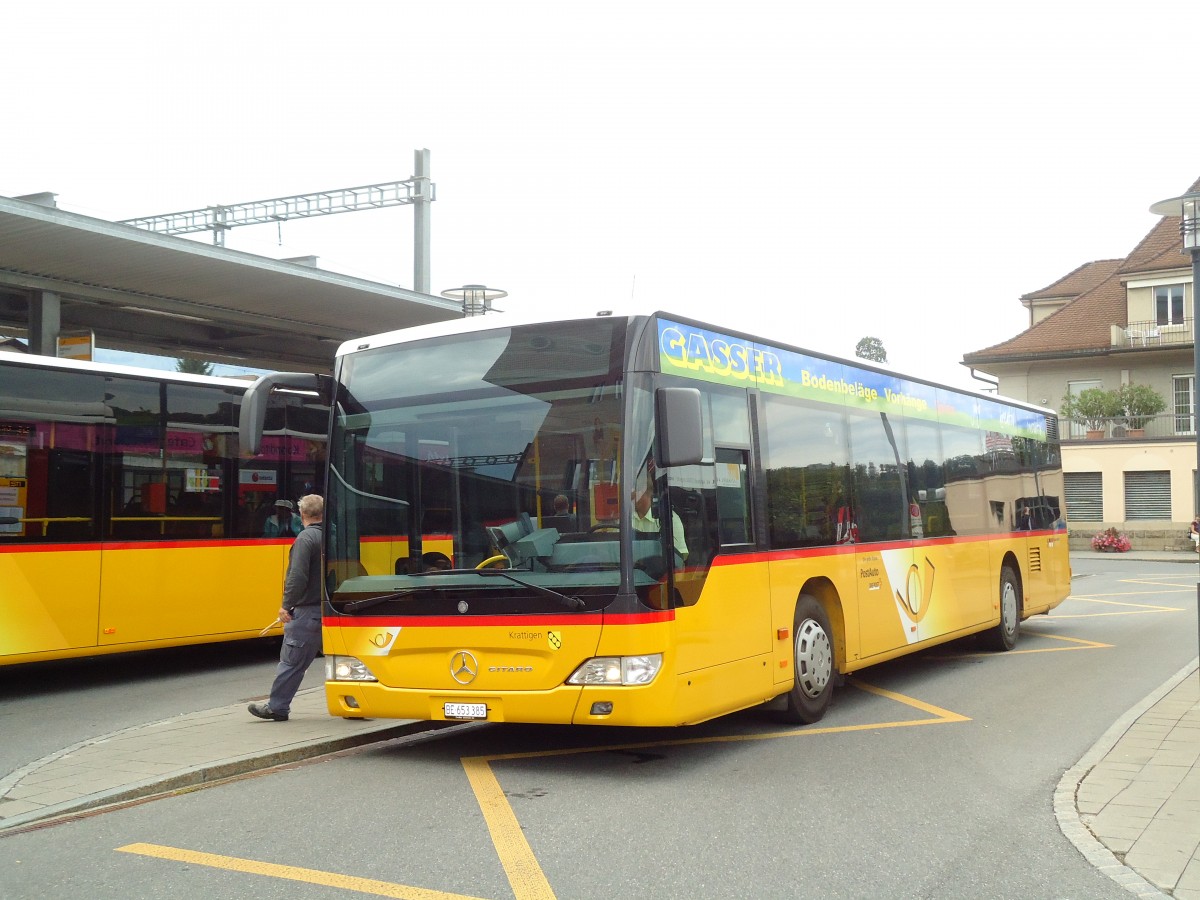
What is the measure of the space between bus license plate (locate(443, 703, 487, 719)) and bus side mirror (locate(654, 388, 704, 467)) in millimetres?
1879

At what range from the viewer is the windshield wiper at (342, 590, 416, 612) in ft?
25.6

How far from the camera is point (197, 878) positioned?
213 inches

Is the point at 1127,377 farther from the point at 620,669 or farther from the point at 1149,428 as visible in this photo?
the point at 620,669

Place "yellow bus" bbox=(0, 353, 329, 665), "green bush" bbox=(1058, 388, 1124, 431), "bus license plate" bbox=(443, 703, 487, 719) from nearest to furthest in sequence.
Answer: "bus license plate" bbox=(443, 703, 487, 719) < "yellow bus" bbox=(0, 353, 329, 665) < "green bush" bbox=(1058, 388, 1124, 431)

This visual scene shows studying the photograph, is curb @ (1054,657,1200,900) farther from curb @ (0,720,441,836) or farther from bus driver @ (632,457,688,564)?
curb @ (0,720,441,836)

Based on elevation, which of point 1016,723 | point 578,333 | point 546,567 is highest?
point 578,333

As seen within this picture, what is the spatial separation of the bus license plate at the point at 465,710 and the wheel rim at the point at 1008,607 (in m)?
8.74

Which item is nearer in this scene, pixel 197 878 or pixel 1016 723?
pixel 197 878

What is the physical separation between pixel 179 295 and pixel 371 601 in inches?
558

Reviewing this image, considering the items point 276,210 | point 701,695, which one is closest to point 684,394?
point 701,695

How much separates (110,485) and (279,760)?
16.1ft

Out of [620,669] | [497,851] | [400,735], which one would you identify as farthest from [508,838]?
[400,735]

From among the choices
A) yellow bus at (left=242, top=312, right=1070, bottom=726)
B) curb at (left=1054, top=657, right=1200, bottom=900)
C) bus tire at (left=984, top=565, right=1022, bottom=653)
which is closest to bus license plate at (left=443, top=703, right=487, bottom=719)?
yellow bus at (left=242, top=312, right=1070, bottom=726)

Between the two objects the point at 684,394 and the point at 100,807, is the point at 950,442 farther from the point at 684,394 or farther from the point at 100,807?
the point at 100,807
